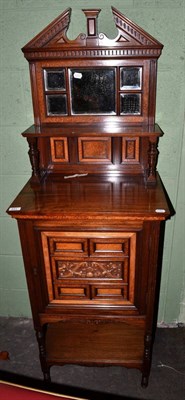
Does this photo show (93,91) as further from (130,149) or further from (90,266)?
(90,266)

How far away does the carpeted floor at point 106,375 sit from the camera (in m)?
2.11

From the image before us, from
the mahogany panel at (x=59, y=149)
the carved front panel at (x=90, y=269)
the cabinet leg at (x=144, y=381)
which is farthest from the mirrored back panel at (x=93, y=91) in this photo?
the cabinet leg at (x=144, y=381)

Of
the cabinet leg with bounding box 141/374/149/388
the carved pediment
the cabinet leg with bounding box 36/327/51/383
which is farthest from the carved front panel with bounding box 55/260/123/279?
the carved pediment

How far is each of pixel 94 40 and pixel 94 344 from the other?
190 centimetres

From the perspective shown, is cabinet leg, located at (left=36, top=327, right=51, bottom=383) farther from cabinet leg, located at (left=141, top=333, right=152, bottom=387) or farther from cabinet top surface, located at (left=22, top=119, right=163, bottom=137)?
cabinet top surface, located at (left=22, top=119, right=163, bottom=137)

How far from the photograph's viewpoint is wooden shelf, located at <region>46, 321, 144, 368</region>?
6.88ft

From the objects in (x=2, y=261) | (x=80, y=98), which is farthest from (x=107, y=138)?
(x=2, y=261)

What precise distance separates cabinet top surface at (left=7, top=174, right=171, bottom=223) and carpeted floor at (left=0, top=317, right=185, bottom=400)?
4.22 ft

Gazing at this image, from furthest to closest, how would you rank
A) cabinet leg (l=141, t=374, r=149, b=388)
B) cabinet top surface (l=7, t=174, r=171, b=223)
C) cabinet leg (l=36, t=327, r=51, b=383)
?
cabinet leg (l=141, t=374, r=149, b=388) < cabinet leg (l=36, t=327, r=51, b=383) < cabinet top surface (l=7, t=174, r=171, b=223)

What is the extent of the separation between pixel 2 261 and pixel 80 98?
1.37m

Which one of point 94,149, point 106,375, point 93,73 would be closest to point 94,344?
point 106,375

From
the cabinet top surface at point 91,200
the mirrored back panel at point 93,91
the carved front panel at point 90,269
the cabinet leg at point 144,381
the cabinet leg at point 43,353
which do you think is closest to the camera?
the cabinet top surface at point 91,200

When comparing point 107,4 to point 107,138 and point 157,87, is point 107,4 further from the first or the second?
point 107,138

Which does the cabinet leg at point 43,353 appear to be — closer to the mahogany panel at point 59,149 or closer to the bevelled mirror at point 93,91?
the mahogany panel at point 59,149
